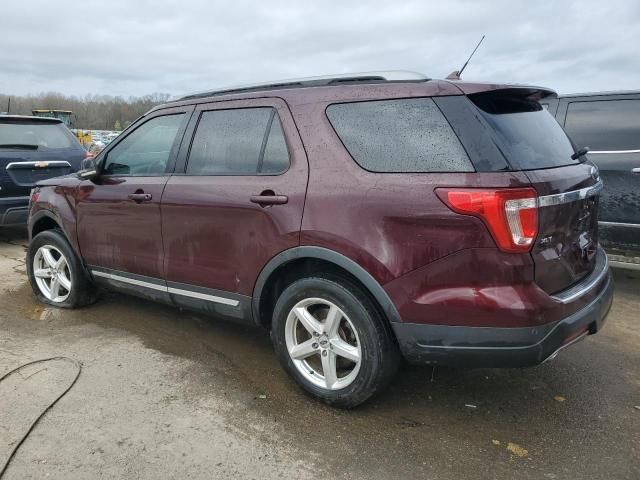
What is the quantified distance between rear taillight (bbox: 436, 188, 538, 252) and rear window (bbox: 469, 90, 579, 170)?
0.17 meters

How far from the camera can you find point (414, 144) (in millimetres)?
2711

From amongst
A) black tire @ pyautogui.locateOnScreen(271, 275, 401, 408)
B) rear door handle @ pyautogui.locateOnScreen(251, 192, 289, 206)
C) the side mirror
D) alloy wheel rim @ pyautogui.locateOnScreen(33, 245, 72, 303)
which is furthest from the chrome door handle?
alloy wheel rim @ pyautogui.locateOnScreen(33, 245, 72, 303)

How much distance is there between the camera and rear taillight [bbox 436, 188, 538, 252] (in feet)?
7.96

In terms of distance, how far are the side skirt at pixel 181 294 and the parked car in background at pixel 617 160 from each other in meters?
3.62

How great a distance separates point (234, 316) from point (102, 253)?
4.88 ft

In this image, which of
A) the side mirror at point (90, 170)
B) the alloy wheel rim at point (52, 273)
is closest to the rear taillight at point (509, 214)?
the side mirror at point (90, 170)

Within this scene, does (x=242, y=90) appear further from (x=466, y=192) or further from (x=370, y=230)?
(x=466, y=192)

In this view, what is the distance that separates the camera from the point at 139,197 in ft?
12.7

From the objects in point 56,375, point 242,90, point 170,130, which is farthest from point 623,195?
point 56,375

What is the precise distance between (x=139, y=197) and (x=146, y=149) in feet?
1.41

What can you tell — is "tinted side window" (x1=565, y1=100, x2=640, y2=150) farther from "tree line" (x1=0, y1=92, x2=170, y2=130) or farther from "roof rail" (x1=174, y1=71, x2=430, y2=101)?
"tree line" (x1=0, y1=92, x2=170, y2=130)

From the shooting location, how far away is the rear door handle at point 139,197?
3.82m

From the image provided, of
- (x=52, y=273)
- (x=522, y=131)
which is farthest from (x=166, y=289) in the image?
(x=522, y=131)

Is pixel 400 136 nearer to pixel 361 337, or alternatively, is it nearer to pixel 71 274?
pixel 361 337
